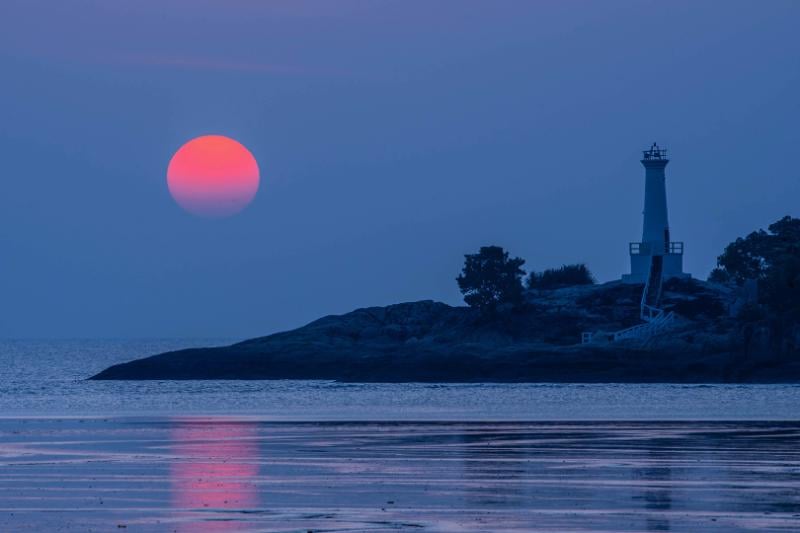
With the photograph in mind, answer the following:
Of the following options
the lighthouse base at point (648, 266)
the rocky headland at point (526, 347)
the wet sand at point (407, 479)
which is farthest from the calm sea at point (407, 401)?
the lighthouse base at point (648, 266)

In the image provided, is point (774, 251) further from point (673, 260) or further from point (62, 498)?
point (62, 498)

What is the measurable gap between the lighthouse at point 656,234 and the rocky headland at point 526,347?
1.49 metres

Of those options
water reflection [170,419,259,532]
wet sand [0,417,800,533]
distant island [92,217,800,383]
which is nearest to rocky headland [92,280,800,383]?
distant island [92,217,800,383]

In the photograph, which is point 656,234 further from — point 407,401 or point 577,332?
point 407,401

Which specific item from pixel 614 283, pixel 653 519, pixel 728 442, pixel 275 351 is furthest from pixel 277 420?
pixel 614 283

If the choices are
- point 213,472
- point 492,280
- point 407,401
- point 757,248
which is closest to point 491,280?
point 492,280

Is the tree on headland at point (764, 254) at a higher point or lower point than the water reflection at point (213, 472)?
higher

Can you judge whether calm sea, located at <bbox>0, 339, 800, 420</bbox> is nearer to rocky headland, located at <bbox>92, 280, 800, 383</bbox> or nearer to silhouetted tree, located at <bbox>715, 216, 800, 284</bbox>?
rocky headland, located at <bbox>92, 280, 800, 383</bbox>

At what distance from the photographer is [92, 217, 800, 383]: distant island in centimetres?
10494

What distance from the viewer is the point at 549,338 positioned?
4811 inches

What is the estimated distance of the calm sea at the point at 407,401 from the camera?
65375mm

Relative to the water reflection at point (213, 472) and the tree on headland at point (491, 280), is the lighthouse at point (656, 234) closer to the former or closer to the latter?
the tree on headland at point (491, 280)

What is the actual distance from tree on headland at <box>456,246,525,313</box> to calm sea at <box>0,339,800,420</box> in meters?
21.2

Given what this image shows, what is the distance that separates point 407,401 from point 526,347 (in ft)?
116
